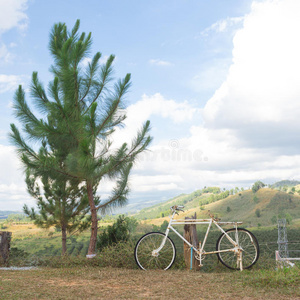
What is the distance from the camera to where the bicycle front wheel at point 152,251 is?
5590 millimetres

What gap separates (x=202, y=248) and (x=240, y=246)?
0.64 metres

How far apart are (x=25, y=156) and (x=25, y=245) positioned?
2415cm

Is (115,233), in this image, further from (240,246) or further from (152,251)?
(240,246)

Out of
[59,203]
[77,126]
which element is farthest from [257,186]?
[77,126]

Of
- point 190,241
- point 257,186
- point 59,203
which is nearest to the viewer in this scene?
point 190,241

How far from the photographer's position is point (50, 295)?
152 inches

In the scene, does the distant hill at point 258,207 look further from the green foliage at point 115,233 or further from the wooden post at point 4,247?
the wooden post at point 4,247

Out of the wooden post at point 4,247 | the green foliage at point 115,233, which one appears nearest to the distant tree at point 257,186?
the green foliage at point 115,233

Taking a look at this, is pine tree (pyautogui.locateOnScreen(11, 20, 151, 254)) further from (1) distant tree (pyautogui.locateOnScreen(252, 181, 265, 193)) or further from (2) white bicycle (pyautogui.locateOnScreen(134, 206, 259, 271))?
(1) distant tree (pyautogui.locateOnScreen(252, 181, 265, 193))

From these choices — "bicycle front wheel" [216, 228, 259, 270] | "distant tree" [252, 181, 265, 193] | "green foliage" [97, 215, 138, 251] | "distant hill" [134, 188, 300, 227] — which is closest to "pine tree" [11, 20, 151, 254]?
"green foliage" [97, 215, 138, 251]

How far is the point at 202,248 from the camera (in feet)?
18.0

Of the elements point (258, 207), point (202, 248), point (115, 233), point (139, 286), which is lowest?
point (258, 207)

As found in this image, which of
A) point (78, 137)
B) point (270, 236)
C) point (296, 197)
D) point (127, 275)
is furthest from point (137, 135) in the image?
point (296, 197)

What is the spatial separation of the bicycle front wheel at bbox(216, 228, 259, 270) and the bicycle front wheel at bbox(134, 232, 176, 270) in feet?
2.78
